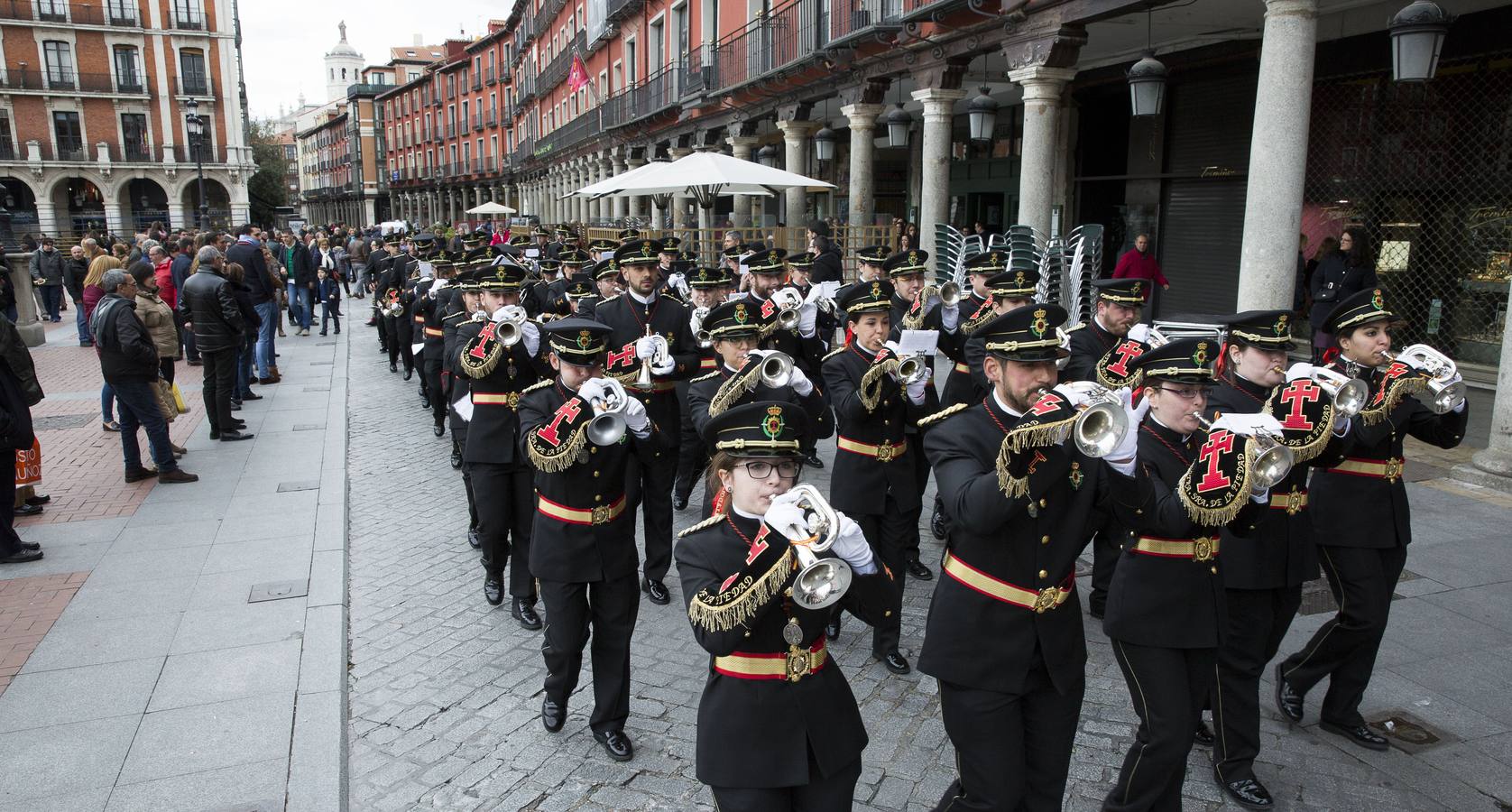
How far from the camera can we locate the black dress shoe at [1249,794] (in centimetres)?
405

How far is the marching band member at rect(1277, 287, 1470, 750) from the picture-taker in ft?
14.7

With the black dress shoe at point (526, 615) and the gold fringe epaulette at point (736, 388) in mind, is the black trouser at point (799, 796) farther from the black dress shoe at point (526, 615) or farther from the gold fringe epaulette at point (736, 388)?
the black dress shoe at point (526, 615)

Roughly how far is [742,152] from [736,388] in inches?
787

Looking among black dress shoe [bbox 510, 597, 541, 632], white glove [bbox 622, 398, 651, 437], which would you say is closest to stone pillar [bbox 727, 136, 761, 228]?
black dress shoe [bbox 510, 597, 541, 632]

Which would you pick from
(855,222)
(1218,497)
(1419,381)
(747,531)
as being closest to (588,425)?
(747,531)

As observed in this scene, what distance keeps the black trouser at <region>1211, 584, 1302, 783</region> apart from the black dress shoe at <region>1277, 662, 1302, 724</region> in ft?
2.47

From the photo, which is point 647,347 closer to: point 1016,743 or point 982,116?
point 1016,743

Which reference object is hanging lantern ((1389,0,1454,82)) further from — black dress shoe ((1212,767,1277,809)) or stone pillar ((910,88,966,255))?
stone pillar ((910,88,966,255))

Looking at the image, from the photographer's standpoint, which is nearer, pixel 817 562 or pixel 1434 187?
pixel 817 562

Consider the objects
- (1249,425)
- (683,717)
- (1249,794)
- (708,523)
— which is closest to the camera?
(708,523)

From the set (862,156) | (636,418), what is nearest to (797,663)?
(636,418)

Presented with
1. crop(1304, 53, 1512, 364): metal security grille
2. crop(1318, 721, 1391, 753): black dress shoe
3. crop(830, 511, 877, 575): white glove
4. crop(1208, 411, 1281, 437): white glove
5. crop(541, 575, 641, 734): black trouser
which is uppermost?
crop(1304, 53, 1512, 364): metal security grille

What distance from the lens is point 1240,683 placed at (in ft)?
13.4

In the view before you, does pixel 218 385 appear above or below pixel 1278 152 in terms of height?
below
